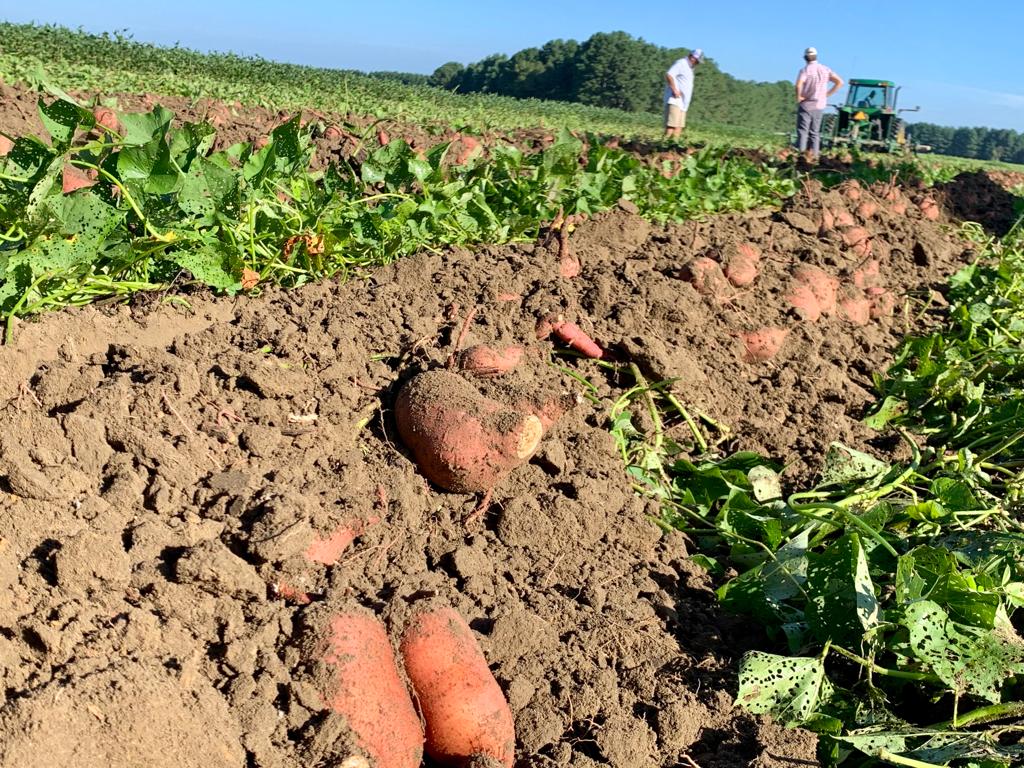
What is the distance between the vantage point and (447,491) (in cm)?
255

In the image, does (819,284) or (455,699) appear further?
(819,284)

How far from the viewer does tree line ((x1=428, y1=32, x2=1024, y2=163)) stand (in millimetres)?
47594

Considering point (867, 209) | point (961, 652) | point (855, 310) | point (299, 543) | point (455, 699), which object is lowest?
point (455, 699)

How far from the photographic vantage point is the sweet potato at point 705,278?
12.9 ft

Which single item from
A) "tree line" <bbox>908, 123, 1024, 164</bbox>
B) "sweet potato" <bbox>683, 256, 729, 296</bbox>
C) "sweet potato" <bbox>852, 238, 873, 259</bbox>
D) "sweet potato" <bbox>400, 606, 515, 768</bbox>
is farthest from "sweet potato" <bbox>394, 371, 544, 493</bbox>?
"tree line" <bbox>908, 123, 1024, 164</bbox>

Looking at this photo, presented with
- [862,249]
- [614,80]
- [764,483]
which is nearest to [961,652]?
[764,483]

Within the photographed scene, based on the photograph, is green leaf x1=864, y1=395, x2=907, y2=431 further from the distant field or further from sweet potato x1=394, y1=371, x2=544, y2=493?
the distant field

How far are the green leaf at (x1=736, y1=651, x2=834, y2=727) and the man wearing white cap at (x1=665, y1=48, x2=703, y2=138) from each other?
1377 centimetres

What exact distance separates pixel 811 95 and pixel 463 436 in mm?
13898

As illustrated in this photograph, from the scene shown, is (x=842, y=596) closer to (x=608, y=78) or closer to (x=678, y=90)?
(x=678, y=90)

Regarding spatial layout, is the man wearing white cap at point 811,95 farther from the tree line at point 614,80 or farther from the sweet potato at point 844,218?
the tree line at point 614,80

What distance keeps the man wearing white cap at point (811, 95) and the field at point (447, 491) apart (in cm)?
1150

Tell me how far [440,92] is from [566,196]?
20.7 metres

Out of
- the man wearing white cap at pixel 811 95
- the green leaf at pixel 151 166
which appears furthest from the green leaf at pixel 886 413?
the man wearing white cap at pixel 811 95
